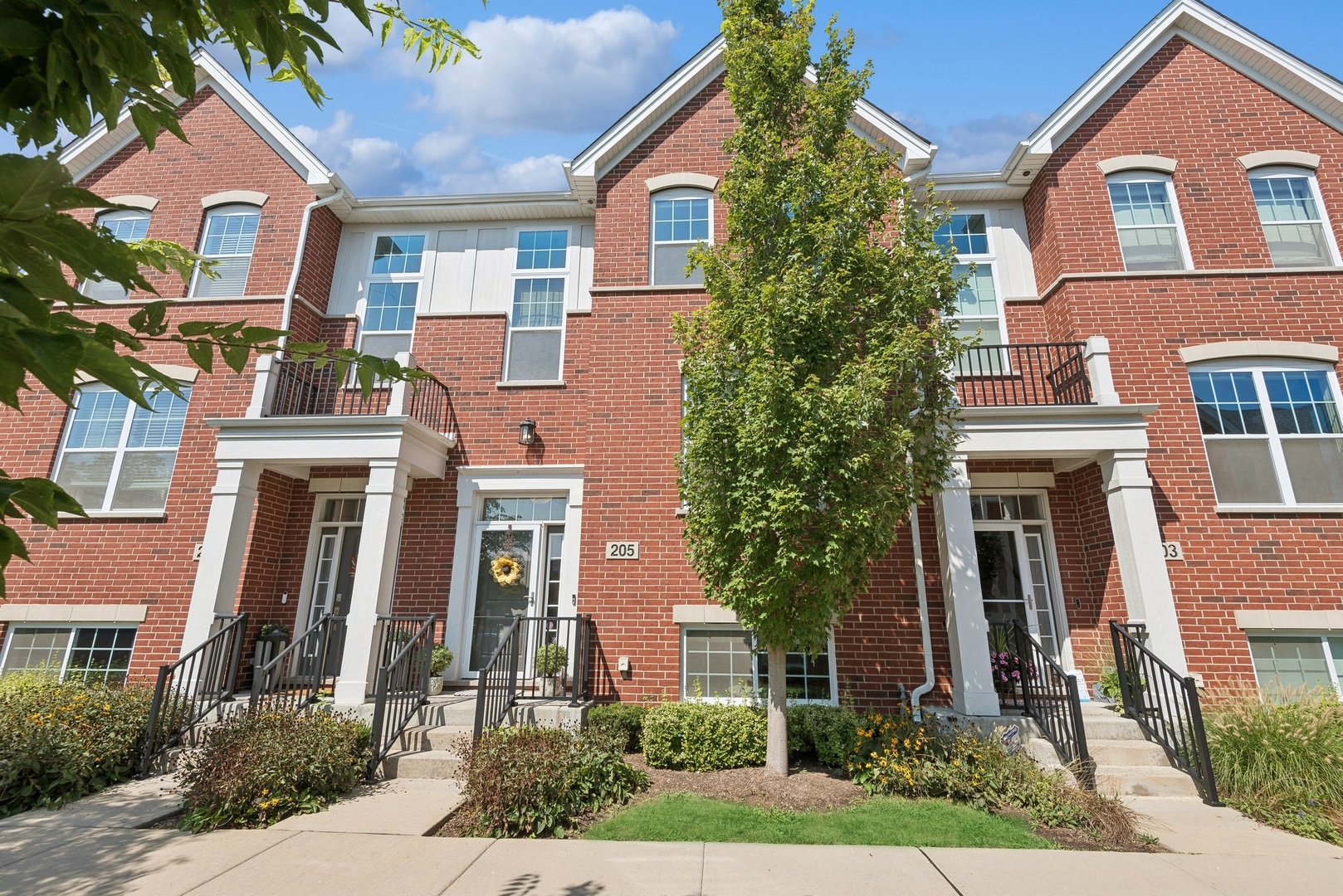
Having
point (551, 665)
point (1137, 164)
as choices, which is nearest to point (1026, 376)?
point (1137, 164)

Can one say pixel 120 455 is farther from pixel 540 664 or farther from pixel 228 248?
pixel 540 664

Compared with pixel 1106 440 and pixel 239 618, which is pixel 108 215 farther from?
pixel 1106 440

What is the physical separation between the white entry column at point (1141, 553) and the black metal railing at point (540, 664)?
23.4ft

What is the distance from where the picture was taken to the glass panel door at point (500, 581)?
1047 centimetres

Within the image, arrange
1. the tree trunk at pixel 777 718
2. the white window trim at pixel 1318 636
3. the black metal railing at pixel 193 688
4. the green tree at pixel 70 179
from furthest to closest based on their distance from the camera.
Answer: the white window trim at pixel 1318 636 < the black metal railing at pixel 193 688 < the tree trunk at pixel 777 718 < the green tree at pixel 70 179

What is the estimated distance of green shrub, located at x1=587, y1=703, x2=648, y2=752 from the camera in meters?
8.30

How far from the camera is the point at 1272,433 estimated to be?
9688 millimetres

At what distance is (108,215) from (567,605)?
11.2 m

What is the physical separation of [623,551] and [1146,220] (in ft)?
32.2

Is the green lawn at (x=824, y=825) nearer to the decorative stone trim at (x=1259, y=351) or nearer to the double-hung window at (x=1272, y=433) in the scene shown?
the double-hung window at (x=1272, y=433)

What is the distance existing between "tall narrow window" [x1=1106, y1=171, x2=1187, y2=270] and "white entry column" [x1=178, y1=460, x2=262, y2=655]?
13822 millimetres

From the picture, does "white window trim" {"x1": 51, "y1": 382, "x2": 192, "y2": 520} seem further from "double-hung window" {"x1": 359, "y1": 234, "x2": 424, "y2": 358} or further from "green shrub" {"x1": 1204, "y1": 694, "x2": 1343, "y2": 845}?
"green shrub" {"x1": 1204, "y1": 694, "x2": 1343, "y2": 845}

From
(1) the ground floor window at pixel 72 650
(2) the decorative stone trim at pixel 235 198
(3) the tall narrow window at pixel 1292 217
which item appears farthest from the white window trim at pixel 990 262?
(1) the ground floor window at pixel 72 650

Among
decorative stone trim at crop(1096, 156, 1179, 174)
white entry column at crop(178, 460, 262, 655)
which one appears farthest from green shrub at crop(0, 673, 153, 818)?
decorative stone trim at crop(1096, 156, 1179, 174)
